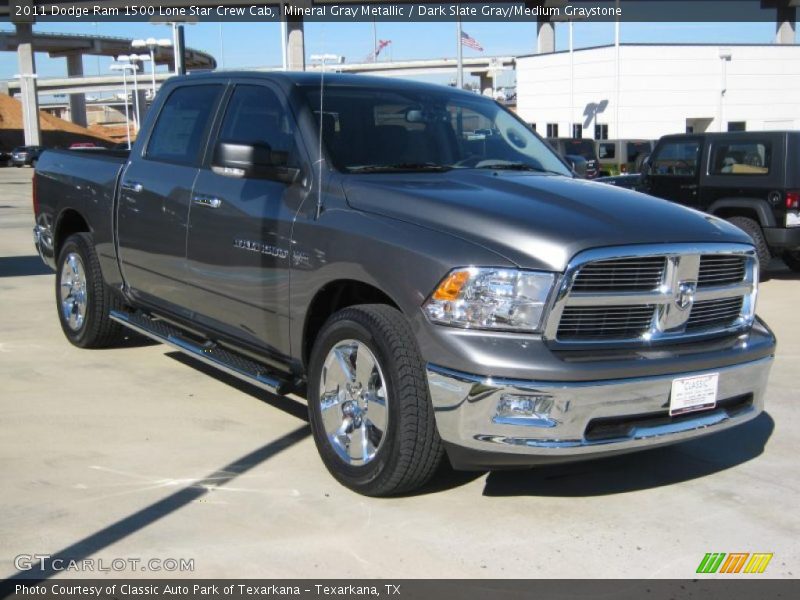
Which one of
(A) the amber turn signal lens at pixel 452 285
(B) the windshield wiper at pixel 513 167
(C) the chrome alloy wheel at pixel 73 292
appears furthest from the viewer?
(C) the chrome alloy wheel at pixel 73 292

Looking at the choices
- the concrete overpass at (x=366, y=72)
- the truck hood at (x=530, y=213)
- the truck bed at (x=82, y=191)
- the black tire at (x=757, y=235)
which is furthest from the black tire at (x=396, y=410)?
the concrete overpass at (x=366, y=72)

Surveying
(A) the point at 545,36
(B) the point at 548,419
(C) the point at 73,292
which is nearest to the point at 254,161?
(B) the point at 548,419

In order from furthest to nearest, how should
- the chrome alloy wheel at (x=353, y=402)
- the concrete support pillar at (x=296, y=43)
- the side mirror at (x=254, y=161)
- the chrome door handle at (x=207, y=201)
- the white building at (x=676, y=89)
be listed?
the concrete support pillar at (x=296, y=43) < the white building at (x=676, y=89) < the chrome door handle at (x=207, y=201) < the side mirror at (x=254, y=161) < the chrome alloy wheel at (x=353, y=402)

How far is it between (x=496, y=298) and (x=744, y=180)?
8.84 m

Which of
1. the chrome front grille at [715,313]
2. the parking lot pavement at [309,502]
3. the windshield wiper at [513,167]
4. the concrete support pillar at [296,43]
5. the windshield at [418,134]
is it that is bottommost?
the parking lot pavement at [309,502]

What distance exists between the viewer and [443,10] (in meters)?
47.7

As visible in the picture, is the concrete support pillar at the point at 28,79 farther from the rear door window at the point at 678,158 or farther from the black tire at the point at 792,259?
the black tire at the point at 792,259

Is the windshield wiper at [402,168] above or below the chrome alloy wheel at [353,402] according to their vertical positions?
above

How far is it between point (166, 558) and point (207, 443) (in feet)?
4.60

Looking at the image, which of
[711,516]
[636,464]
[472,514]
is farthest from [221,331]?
[711,516]

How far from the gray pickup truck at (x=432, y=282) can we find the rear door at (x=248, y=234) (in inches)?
0.5

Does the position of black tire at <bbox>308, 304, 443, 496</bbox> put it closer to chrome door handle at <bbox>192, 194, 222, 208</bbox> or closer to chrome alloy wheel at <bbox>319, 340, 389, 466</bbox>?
chrome alloy wheel at <bbox>319, 340, 389, 466</bbox>

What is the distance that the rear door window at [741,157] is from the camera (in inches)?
450

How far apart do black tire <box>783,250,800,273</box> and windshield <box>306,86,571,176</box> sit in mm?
7457
